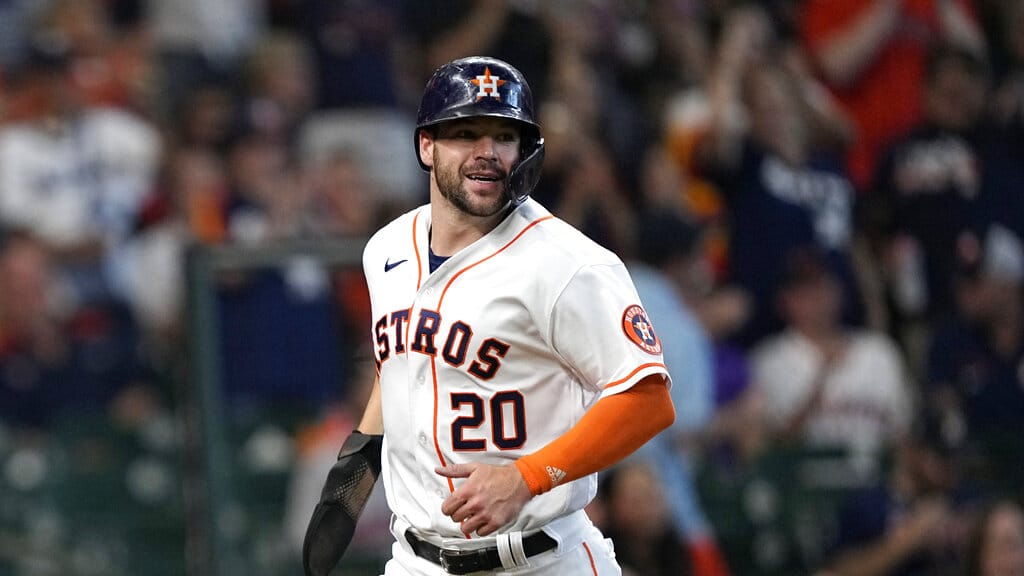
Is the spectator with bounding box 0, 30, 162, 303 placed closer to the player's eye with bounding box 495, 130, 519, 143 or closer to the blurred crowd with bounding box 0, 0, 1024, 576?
the blurred crowd with bounding box 0, 0, 1024, 576

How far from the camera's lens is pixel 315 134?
7.27 m

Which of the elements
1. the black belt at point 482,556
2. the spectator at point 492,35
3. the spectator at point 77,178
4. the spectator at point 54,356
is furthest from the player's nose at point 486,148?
the spectator at point 492,35

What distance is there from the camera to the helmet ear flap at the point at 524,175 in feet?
10.6

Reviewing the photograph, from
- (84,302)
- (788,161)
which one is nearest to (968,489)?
(788,161)

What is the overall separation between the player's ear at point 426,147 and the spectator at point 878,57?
4732 mm

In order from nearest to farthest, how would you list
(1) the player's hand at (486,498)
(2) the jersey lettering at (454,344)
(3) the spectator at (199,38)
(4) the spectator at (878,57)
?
(1) the player's hand at (486,498)
(2) the jersey lettering at (454,344)
(3) the spectator at (199,38)
(4) the spectator at (878,57)

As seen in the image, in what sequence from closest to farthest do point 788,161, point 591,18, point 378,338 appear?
point 378,338
point 788,161
point 591,18

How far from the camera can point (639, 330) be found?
3.14m

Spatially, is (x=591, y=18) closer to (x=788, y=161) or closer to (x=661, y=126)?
(x=661, y=126)

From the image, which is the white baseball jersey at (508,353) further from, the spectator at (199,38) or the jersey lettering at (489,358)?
Answer: the spectator at (199,38)

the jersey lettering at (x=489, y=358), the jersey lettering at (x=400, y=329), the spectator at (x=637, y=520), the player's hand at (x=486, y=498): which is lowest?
the spectator at (x=637, y=520)

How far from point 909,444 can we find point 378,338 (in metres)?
3.80

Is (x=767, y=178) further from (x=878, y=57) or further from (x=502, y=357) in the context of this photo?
(x=502, y=357)

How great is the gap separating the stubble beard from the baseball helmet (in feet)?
0.11
